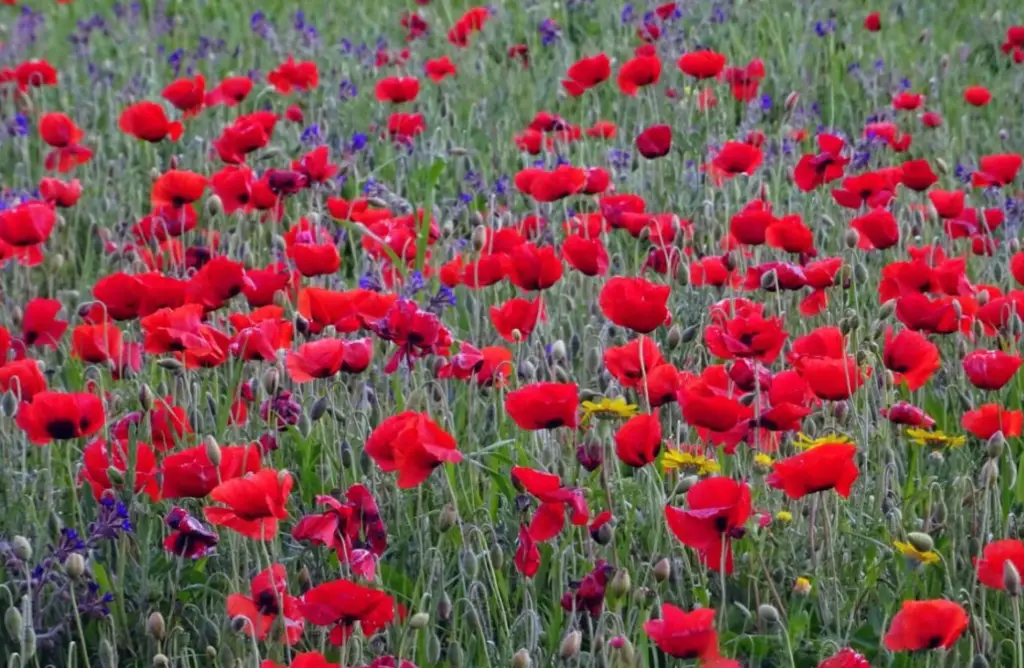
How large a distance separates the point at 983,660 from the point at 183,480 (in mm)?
971

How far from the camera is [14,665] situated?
183cm

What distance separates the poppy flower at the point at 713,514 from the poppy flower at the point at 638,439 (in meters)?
0.10

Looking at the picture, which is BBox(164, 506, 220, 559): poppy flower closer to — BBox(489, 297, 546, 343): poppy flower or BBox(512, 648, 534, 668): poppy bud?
BBox(512, 648, 534, 668): poppy bud

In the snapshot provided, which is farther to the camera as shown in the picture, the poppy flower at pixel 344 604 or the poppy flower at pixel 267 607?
the poppy flower at pixel 267 607

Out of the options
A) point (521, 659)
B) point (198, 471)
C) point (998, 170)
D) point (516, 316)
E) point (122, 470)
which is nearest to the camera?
point (521, 659)

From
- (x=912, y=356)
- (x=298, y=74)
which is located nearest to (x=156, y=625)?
(x=912, y=356)

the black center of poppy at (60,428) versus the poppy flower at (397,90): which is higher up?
the black center of poppy at (60,428)

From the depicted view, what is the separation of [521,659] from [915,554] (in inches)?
20.5

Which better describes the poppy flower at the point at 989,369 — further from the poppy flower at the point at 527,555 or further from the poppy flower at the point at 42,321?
the poppy flower at the point at 42,321

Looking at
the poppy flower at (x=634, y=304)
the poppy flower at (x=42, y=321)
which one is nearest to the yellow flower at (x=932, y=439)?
the poppy flower at (x=634, y=304)

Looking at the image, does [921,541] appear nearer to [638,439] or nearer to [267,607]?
[638,439]

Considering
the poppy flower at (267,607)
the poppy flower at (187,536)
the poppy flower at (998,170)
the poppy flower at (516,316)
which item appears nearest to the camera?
the poppy flower at (267,607)

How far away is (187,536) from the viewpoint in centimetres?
192

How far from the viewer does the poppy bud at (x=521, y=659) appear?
1.69m
